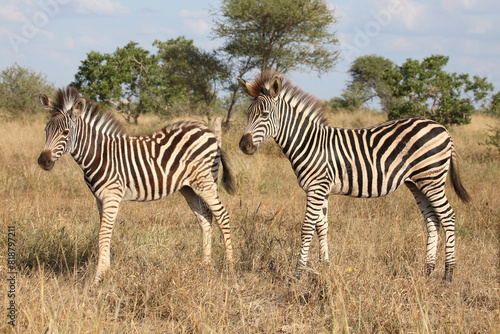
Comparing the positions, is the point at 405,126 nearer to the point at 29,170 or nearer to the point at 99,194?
the point at 99,194

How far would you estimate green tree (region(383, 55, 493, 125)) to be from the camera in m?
14.3

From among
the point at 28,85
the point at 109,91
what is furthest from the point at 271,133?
the point at 28,85

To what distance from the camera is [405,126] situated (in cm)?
514

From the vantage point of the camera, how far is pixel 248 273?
16.6 feet

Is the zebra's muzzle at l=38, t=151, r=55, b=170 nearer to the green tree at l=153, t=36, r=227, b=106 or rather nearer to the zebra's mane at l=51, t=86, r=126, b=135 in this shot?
the zebra's mane at l=51, t=86, r=126, b=135

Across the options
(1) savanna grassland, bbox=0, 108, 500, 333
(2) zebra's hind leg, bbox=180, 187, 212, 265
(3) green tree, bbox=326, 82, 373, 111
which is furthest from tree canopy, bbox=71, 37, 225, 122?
(2) zebra's hind leg, bbox=180, 187, 212, 265

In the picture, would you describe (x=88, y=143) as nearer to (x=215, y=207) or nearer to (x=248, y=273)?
(x=215, y=207)

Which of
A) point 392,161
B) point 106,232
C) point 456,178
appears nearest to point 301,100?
point 392,161

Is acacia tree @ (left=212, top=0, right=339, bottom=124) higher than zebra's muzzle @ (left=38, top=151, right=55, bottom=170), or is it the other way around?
acacia tree @ (left=212, top=0, right=339, bottom=124)

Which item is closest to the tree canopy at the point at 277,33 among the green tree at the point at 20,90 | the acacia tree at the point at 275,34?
the acacia tree at the point at 275,34

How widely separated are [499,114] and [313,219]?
13.7m

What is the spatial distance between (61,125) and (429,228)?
4198 millimetres

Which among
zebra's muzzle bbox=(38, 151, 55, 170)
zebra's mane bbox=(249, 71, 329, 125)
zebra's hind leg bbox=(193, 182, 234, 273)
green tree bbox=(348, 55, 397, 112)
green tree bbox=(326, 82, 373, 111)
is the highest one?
green tree bbox=(348, 55, 397, 112)

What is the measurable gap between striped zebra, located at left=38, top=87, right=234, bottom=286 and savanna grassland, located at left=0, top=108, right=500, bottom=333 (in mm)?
432
